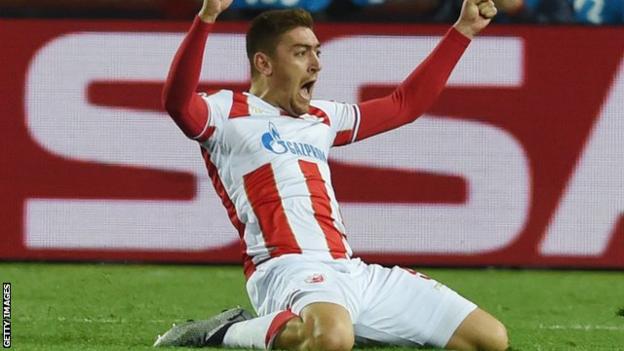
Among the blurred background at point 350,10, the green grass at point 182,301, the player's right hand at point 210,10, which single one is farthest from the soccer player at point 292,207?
the blurred background at point 350,10

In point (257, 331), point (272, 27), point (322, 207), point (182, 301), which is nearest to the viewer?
point (257, 331)

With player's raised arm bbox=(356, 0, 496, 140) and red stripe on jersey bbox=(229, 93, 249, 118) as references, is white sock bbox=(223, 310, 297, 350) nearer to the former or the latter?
red stripe on jersey bbox=(229, 93, 249, 118)

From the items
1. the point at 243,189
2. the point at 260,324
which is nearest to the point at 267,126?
the point at 243,189

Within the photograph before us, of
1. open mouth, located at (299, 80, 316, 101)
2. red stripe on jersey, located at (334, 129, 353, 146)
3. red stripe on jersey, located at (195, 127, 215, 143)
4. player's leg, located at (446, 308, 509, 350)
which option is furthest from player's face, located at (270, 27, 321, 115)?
player's leg, located at (446, 308, 509, 350)

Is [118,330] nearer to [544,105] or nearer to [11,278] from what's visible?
[11,278]

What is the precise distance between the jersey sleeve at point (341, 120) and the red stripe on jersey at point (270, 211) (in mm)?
413

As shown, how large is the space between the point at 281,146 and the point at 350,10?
2947 mm

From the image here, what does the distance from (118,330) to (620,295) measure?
A: 2762 millimetres

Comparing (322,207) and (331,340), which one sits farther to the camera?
(322,207)

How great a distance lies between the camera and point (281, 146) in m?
6.38

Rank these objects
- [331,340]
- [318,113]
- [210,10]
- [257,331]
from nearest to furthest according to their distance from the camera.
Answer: [331,340] → [210,10] → [257,331] → [318,113]

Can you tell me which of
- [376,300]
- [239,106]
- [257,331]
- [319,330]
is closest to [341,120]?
[239,106]

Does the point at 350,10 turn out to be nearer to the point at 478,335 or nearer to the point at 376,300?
the point at 376,300

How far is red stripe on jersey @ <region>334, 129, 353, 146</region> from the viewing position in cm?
664
